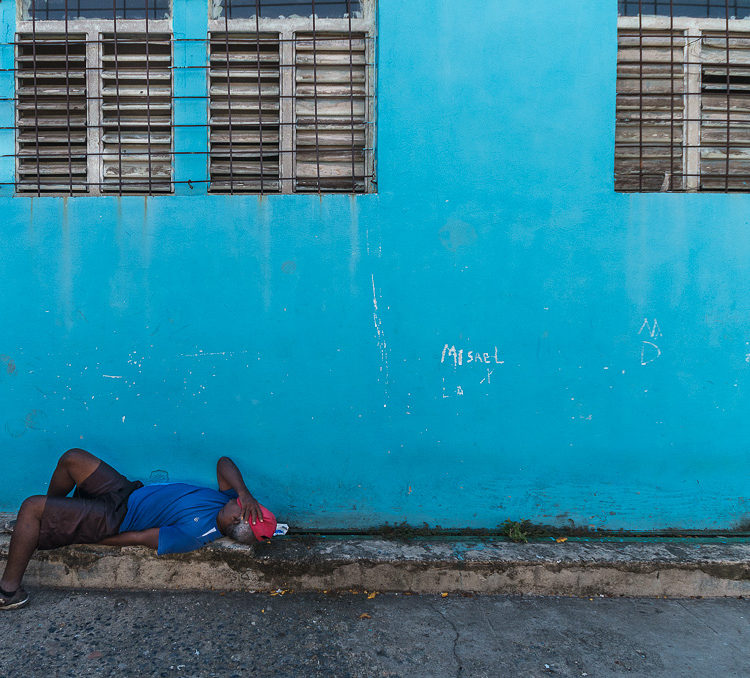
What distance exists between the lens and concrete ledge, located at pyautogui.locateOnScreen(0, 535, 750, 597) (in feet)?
8.78

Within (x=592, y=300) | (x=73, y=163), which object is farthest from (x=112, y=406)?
(x=592, y=300)

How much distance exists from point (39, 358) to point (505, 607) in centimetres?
276

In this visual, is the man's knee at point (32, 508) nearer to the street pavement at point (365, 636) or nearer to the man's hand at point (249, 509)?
the street pavement at point (365, 636)

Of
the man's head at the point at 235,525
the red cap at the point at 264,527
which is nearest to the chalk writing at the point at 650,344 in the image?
the red cap at the point at 264,527

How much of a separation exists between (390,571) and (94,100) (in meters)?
3.09

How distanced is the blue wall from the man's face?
329 millimetres

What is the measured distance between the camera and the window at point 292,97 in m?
3.12

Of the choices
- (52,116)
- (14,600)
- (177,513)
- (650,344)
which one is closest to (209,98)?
(52,116)

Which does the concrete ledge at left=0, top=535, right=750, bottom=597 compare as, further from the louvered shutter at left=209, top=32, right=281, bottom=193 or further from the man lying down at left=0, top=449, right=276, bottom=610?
the louvered shutter at left=209, top=32, right=281, bottom=193

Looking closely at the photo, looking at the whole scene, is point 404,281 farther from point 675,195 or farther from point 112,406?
point 112,406

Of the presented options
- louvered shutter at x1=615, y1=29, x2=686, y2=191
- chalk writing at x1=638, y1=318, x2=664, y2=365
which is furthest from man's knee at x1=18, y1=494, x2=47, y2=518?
louvered shutter at x1=615, y1=29, x2=686, y2=191

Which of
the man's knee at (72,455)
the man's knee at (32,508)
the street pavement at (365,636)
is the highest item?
the man's knee at (72,455)

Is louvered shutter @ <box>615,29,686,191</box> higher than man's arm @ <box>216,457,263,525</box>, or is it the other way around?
louvered shutter @ <box>615,29,686,191</box>

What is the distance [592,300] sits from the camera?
9.81 feet
